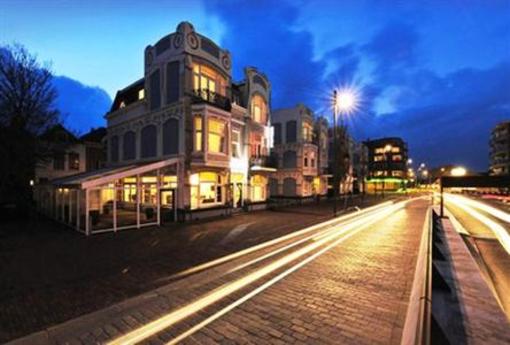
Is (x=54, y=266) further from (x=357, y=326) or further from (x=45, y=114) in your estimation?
(x=45, y=114)

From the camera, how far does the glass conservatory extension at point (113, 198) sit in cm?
1305

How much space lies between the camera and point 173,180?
17.4 m

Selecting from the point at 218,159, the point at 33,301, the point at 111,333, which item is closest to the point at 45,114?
the point at 218,159

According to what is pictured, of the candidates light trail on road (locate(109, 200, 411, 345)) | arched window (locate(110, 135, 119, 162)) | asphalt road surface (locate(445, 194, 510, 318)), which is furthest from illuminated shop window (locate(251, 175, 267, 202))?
asphalt road surface (locate(445, 194, 510, 318))

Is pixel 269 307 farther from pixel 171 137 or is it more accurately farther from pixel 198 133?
pixel 171 137

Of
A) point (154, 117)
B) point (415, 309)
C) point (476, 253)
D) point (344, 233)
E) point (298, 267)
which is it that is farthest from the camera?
point (154, 117)

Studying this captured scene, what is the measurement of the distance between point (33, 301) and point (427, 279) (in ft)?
28.2

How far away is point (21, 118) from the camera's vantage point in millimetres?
16203

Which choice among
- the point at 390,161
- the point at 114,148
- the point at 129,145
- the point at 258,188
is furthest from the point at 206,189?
the point at 390,161

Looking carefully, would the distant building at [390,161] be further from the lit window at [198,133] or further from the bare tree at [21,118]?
the bare tree at [21,118]

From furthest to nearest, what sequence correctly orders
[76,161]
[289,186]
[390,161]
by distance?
[390,161] → [289,186] → [76,161]

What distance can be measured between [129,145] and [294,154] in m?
18.6

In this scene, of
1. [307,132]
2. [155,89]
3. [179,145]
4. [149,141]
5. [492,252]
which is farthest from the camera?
[307,132]

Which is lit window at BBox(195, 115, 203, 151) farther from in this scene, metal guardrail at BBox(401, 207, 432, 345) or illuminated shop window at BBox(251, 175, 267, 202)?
metal guardrail at BBox(401, 207, 432, 345)
